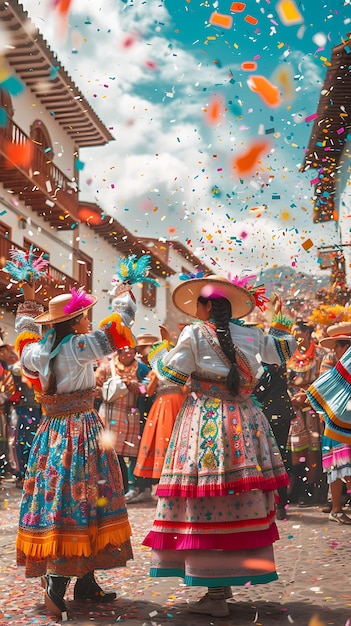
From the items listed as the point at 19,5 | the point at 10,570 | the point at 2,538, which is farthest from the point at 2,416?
the point at 19,5

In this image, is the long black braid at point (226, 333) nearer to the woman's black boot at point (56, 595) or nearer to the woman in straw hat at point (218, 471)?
the woman in straw hat at point (218, 471)

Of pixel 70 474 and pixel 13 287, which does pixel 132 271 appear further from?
pixel 13 287

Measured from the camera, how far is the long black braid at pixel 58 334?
487cm

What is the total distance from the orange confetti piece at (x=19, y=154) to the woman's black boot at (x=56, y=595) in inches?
586

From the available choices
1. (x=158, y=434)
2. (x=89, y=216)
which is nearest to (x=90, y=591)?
(x=158, y=434)

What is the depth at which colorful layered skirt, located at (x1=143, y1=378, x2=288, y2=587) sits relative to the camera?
443 cm

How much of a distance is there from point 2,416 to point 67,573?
686 cm

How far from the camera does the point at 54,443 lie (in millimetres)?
4797

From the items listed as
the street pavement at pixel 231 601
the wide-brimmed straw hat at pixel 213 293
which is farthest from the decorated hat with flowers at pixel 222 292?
the street pavement at pixel 231 601

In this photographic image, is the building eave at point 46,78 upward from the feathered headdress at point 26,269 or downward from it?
upward

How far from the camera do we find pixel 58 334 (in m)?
5.00

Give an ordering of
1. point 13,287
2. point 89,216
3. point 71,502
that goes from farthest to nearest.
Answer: point 89,216 → point 13,287 → point 71,502

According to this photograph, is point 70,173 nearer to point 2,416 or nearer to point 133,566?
point 2,416

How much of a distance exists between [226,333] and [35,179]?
651 inches
